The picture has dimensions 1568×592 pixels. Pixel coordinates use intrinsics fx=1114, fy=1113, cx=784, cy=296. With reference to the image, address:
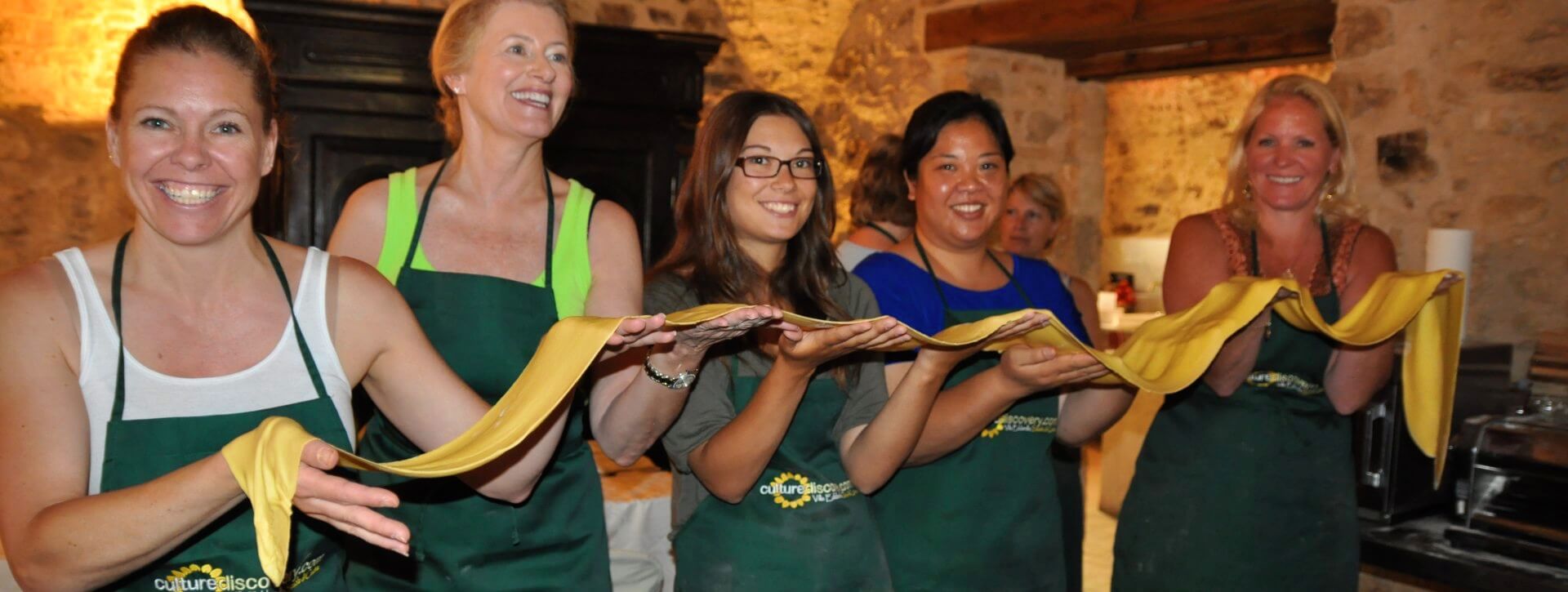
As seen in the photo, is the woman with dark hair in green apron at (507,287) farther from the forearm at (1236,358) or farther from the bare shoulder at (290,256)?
the forearm at (1236,358)

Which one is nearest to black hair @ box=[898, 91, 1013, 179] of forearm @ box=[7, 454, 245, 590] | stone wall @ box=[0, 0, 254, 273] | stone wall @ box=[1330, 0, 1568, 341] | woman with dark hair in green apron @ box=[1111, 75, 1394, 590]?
woman with dark hair in green apron @ box=[1111, 75, 1394, 590]

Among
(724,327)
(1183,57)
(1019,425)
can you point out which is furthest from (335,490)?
(1183,57)

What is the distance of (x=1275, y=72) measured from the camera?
922 centimetres

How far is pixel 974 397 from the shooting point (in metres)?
2.23

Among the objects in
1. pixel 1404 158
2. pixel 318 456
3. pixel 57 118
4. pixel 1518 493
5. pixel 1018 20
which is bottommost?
pixel 1518 493

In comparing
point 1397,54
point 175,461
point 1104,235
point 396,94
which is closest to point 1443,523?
point 1397,54

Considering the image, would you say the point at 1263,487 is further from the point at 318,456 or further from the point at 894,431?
the point at 318,456

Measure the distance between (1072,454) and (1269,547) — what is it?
1155 mm

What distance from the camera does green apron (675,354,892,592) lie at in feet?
6.48

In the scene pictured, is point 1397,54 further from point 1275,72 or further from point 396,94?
point 1275,72

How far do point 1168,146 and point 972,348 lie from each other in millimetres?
9059

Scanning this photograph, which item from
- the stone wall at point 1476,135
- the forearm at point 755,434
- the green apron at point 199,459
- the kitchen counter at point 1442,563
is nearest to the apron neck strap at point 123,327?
the green apron at point 199,459

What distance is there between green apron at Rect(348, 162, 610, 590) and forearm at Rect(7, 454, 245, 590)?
1.93 feet

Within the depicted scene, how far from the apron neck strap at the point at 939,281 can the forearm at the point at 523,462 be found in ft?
3.12
